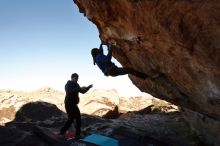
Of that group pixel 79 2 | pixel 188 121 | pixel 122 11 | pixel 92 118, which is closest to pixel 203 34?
pixel 122 11

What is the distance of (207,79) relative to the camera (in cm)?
1102

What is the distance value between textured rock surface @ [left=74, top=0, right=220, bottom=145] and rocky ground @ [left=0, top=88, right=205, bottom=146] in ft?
8.99

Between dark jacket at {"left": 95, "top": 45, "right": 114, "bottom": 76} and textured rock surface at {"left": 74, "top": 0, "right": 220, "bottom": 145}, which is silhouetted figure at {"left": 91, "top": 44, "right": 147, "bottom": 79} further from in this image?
textured rock surface at {"left": 74, "top": 0, "right": 220, "bottom": 145}

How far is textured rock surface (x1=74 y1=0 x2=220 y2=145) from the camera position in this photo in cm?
973

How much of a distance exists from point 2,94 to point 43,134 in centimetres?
1508

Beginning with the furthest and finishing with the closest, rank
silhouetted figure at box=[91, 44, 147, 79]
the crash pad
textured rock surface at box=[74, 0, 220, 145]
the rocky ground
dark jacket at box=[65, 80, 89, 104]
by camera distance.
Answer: the rocky ground → dark jacket at box=[65, 80, 89, 104] → silhouetted figure at box=[91, 44, 147, 79] → the crash pad → textured rock surface at box=[74, 0, 220, 145]

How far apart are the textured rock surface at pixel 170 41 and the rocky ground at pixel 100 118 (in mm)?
2741

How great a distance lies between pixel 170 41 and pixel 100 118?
14314mm

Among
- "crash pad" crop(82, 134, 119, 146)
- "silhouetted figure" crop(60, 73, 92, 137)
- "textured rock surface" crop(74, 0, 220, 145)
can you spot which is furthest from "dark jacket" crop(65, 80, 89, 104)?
"textured rock surface" crop(74, 0, 220, 145)

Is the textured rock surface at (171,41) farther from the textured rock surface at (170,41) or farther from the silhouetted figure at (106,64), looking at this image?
the silhouetted figure at (106,64)

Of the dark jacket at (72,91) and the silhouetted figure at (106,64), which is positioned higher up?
the silhouetted figure at (106,64)

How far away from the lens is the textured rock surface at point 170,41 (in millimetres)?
9727

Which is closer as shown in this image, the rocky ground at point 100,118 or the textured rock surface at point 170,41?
the textured rock surface at point 170,41

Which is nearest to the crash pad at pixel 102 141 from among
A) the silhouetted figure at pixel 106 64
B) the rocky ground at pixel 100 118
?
the rocky ground at pixel 100 118
